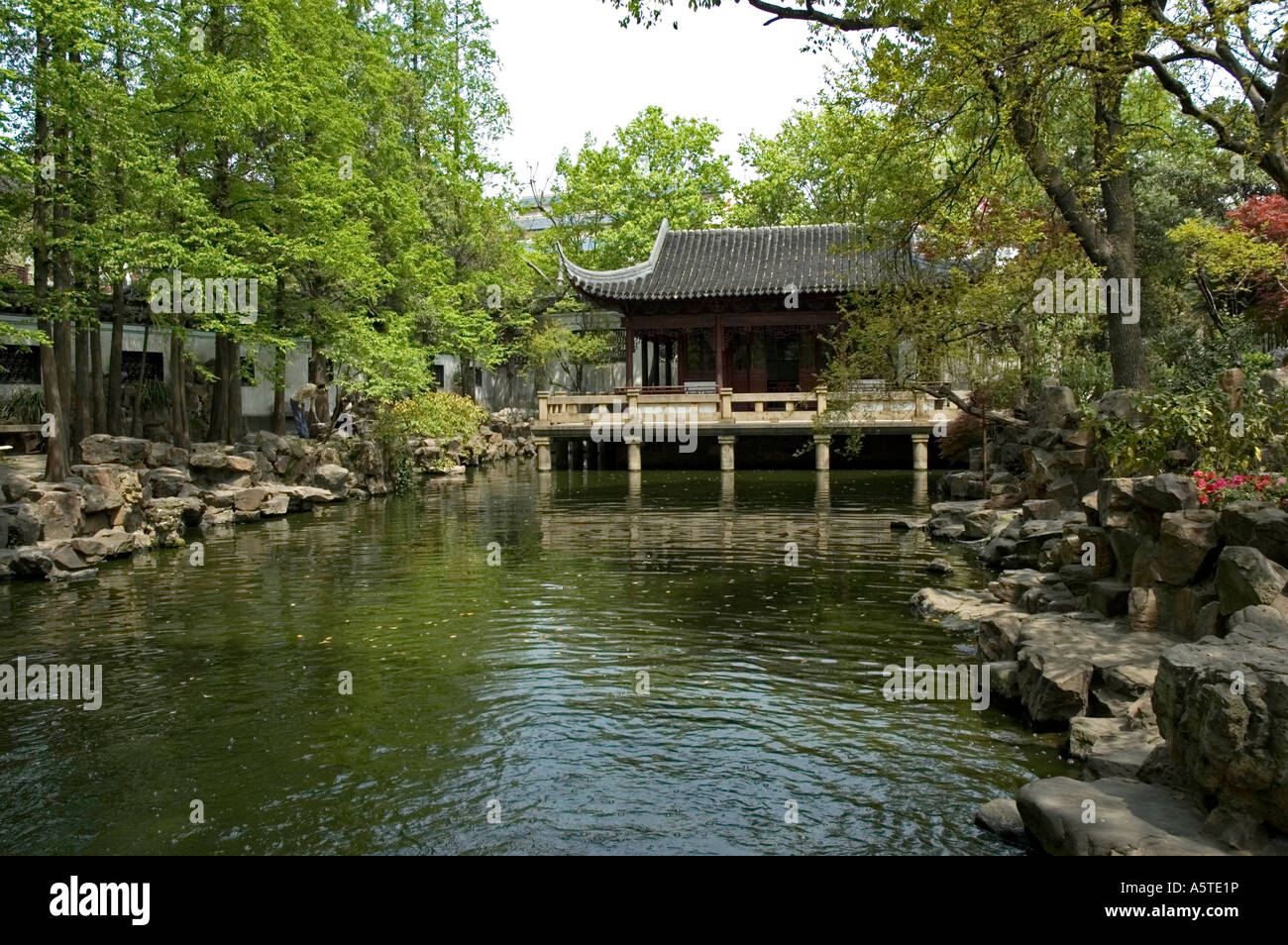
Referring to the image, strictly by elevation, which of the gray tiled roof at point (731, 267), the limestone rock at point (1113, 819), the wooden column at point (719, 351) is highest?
the gray tiled roof at point (731, 267)

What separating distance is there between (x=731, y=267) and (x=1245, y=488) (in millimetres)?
26006

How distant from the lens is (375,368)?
80.6 feet

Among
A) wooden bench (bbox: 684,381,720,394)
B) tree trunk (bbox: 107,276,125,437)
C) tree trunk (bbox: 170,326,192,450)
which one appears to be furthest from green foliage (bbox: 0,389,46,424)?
wooden bench (bbox: 684,381,720,394)

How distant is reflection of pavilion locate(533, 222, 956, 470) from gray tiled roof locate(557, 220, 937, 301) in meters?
0.04

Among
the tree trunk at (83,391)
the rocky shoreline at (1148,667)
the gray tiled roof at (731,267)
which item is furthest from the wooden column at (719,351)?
the rocky shoreline at (1148,667)

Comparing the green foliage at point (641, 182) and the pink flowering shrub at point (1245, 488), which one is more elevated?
the green foliage at point (641, 182)

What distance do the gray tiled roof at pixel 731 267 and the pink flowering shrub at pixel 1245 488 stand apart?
21351 mm

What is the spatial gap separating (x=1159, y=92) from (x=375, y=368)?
17.4m

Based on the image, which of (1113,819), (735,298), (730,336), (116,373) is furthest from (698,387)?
(1113,819)

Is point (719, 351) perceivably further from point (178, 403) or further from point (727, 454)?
point (178, 403)

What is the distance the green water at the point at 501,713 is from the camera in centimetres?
574

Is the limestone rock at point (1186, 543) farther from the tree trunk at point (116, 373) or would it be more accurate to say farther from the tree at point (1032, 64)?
the tree trunk at point (116, 373)

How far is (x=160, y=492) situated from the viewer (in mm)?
18547

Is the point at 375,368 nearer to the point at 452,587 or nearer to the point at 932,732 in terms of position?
the point at 452,587
